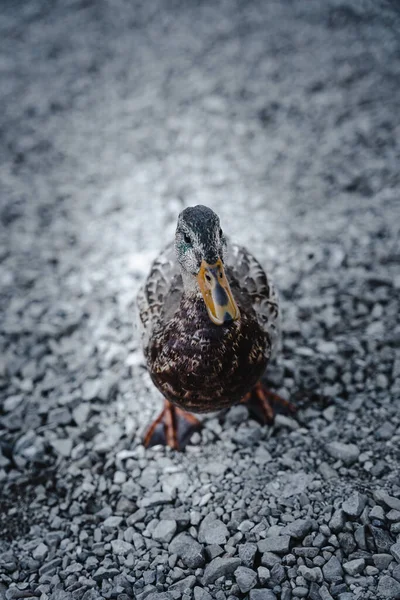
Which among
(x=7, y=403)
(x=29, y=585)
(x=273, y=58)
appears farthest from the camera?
(x=273, y=58)

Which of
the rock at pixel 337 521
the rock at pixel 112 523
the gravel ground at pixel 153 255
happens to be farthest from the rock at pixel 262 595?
the rock at pixel 112 523

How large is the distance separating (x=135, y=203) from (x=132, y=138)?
1.00 m

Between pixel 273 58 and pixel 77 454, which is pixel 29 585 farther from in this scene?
pixel 273 58

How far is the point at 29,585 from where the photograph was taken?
230cm

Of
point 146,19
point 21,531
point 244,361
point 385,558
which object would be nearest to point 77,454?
point 21,531

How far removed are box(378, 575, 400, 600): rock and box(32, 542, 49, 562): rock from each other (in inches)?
55.4

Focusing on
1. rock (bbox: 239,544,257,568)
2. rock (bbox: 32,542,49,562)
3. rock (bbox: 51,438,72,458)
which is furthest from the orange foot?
rock (bbox: 32,542,49,562)

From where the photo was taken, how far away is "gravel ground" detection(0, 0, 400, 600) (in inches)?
91.6

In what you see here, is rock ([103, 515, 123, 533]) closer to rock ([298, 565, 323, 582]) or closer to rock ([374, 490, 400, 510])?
rock ([298, 565, 323, 582])

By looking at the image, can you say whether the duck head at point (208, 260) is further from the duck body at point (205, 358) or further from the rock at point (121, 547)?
the rock at point (121, 547)

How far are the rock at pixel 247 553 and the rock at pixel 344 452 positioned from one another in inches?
24.1

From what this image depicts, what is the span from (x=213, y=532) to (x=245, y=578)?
0.28 meters

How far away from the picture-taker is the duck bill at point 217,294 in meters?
2.17

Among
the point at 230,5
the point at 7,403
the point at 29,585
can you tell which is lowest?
the point at 29,585
